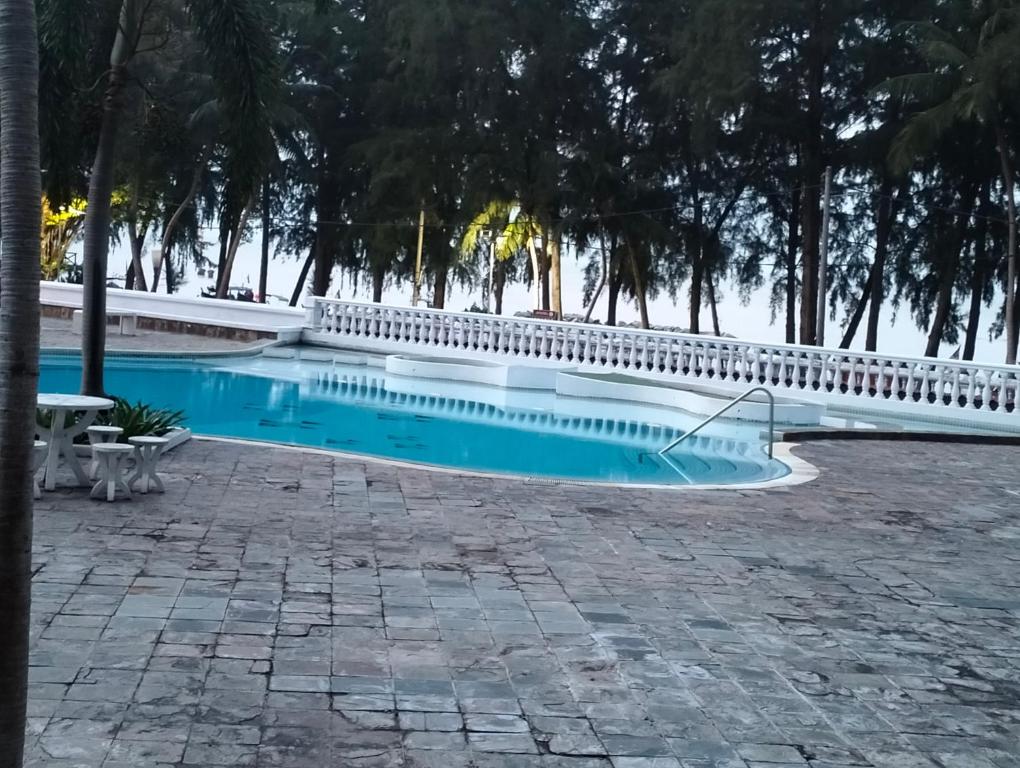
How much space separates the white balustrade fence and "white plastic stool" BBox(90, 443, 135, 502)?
12.7m

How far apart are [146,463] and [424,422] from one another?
28.0 ft

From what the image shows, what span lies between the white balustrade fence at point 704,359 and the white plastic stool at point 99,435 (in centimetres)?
1237

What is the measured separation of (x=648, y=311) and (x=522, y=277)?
4.41 m

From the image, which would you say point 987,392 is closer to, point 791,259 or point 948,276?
point 948,276

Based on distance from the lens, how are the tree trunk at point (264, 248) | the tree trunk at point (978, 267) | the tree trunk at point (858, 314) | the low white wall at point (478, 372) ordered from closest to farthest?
the low white wall at point (478, 372) < the tree trunk at point (978, 267) < the tree trunk at point (858, 314) < the tree trunk at point (264, 248)

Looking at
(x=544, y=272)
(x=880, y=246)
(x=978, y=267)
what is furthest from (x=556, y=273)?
(x=978, y=267)

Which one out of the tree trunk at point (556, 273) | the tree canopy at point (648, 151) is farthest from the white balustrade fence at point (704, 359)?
the tree trunk at point (556, 273)

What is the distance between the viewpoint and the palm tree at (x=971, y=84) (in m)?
22.7

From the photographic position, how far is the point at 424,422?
16812mm

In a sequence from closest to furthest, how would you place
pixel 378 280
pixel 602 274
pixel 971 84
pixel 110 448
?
1. pixel 110 448
2. pixel 971 84
3. pixel 602 274
4. pixel 378 280

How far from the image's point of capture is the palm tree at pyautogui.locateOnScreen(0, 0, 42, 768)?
299 cm

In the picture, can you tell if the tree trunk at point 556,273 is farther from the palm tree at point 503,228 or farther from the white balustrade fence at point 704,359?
the white balustrade fence at point 704,359

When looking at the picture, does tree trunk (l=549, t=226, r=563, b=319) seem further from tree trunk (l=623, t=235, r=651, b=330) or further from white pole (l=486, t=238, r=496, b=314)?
tree trunk (l=623, t=235, r=651, b=330)

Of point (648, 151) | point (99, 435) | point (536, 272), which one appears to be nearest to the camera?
point (99, 435)
